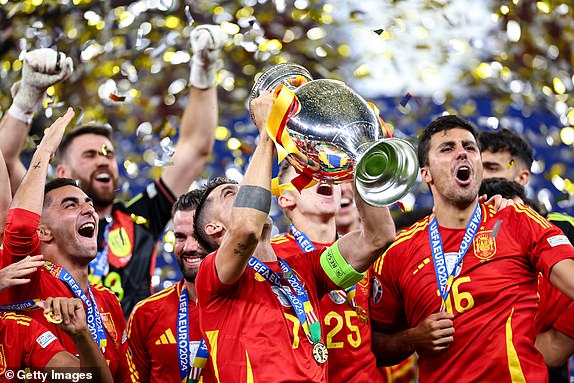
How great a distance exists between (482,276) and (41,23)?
3807 millimetres

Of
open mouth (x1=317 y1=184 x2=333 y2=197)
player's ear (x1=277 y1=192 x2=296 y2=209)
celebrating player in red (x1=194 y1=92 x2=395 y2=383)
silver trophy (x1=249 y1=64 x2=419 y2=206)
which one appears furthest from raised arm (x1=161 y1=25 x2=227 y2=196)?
silver trophy (x1=249 y1=64 x2=419 y2=206)

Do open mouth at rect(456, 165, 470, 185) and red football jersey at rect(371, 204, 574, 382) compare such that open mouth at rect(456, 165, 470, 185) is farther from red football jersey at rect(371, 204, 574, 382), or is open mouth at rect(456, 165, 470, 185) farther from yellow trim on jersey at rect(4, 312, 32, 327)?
yellow trim on jersey at rect(4, 312, 32, 327)

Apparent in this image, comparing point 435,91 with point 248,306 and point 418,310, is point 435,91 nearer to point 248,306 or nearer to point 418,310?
point 418,310

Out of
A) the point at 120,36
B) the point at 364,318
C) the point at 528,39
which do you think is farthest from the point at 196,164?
the point at 528,39

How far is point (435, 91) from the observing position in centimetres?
854

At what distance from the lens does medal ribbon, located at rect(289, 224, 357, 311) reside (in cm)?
497

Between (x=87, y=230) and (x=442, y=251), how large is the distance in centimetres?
182

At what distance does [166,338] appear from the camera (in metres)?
5.05

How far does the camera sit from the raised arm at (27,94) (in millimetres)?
5242

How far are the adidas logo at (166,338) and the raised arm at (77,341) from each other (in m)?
0.41

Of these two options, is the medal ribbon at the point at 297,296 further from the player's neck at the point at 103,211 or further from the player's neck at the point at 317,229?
the player's neck at the point at 103,211

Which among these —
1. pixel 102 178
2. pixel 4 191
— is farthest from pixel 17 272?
pixel 102 178

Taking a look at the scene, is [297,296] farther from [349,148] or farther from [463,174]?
[463,174]

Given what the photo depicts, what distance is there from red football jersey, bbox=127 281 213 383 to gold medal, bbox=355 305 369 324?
78 cm
